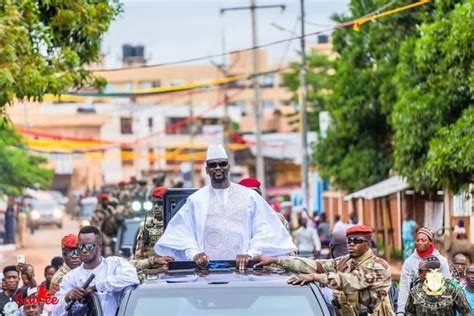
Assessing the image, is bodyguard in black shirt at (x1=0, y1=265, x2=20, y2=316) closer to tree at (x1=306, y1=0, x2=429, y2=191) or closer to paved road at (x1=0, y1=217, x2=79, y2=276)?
paved road at (x1=0, y1=217, x2=79, y2=276)

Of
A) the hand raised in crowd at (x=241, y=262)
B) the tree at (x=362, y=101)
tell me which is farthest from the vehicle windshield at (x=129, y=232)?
the hand raised in crowd at (x=241, y=262)

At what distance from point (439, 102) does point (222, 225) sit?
676 inches

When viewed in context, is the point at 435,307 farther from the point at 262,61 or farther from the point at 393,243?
the point at 262,61

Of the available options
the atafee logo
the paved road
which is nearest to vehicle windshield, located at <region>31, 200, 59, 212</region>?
the paved road

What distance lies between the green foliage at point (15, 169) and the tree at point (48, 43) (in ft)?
67.6

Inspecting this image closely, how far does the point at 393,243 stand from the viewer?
43.8 m

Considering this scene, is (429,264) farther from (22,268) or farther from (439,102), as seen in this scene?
(439,102)

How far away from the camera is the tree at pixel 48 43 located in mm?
17766

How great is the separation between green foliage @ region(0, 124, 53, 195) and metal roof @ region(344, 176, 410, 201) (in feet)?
33.9

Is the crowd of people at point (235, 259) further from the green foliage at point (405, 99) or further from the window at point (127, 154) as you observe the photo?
the window at point (127, 154)

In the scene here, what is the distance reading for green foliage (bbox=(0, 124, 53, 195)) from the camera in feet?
152

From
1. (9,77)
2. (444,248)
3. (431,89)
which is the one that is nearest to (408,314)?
(9,77)

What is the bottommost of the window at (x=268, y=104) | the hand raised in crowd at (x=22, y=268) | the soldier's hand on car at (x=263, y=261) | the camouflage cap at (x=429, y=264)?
the hand raised in crowd at (x=22, y=268)

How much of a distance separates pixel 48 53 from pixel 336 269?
10.7 metres
